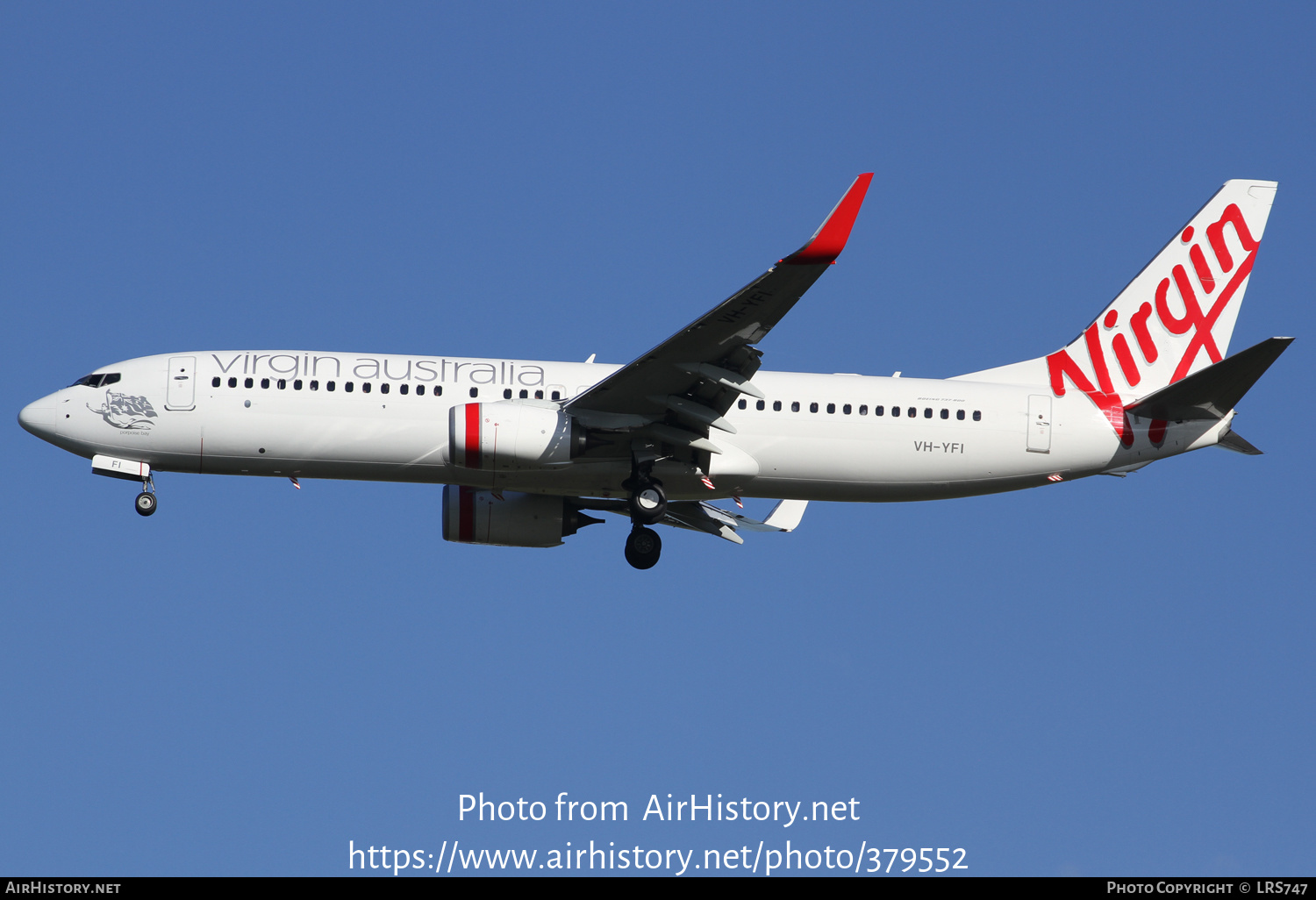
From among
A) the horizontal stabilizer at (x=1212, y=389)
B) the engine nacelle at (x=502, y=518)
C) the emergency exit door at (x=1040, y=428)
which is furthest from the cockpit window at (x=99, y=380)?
the horizontal stabilizer at (x=1212, y=389)

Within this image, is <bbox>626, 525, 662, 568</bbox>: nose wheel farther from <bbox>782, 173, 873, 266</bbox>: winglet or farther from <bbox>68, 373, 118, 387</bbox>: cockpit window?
<bbox>68, 373, 118, 387</bbox>: cockpit window

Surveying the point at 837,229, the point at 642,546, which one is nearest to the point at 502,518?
the point at 642,546

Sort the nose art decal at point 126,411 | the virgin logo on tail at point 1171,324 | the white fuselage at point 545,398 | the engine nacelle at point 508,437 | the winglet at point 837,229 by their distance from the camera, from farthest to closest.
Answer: the virgin logo on tail at point 1171,324 < the nose art decal at point 126,411 < the white fuselage at point 545,398 < the engine nacelle at point 508,437 < the winglet at point 837,229

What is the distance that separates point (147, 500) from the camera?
102 feet

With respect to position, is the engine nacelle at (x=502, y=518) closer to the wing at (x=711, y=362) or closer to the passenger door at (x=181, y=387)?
the wing at (x=711, y=362)

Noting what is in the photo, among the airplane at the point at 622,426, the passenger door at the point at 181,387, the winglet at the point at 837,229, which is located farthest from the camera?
the passenger door at the point at 181,387

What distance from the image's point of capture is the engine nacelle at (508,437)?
2836cm

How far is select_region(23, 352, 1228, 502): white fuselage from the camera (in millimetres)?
30062

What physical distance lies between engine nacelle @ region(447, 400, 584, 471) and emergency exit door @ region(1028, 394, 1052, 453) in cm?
991

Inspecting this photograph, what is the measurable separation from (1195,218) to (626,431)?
1516 cm

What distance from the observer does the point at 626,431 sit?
29.8 metres

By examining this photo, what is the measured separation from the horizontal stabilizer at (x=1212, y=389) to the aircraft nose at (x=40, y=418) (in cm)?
2336

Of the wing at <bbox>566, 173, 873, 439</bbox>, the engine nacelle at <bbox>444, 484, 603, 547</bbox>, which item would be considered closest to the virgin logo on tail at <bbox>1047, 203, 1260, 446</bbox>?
the wing at <bbox>566, 173, 873, 439</bbox>

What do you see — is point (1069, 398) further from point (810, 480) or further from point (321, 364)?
point (321, 364)
